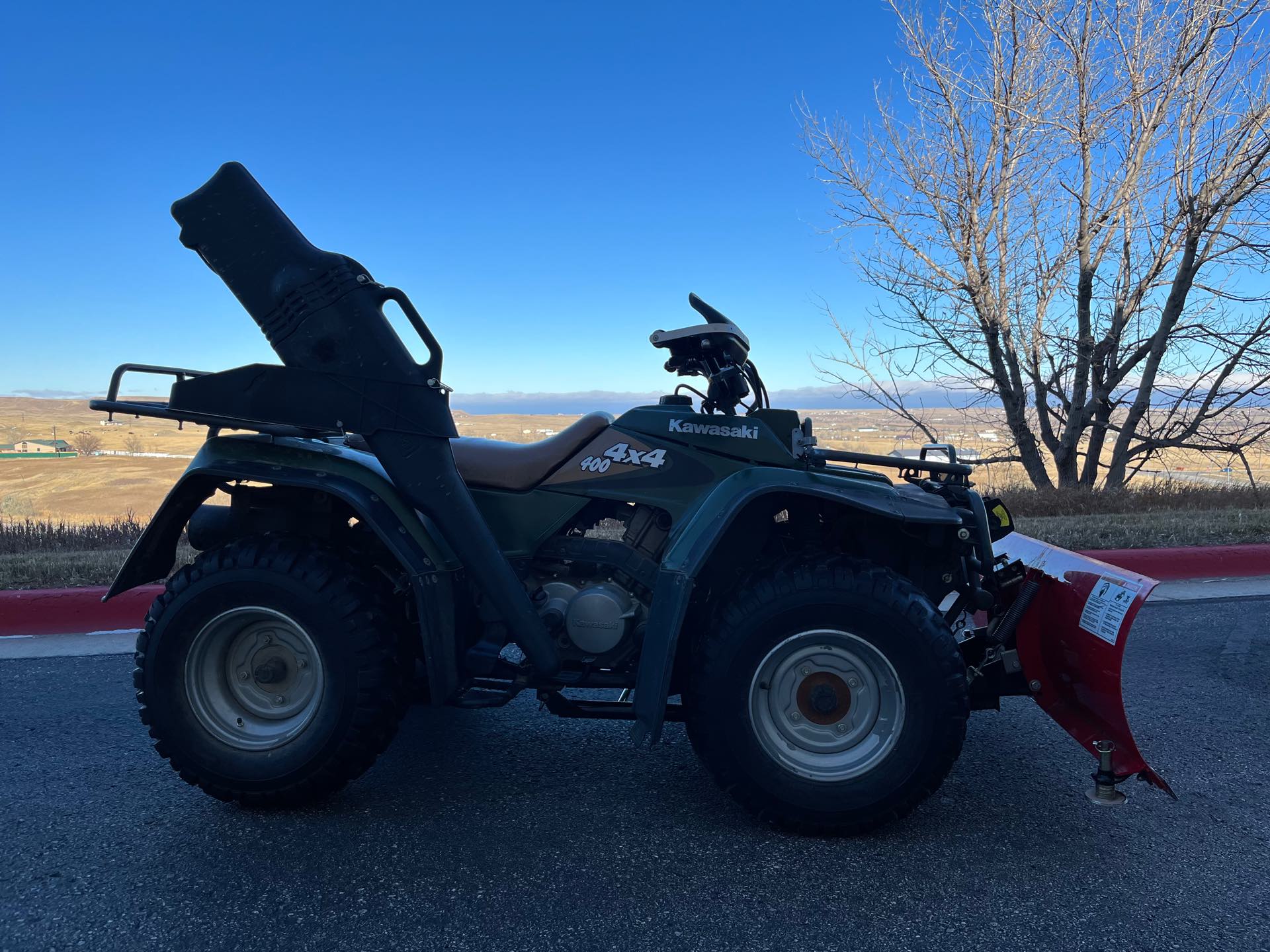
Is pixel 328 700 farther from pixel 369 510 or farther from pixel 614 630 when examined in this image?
pixel 614 630

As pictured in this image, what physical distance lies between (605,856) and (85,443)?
36.5m

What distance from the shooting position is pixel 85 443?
1294 inches

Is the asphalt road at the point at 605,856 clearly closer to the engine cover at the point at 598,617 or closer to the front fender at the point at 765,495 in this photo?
the engine cover at the point at 598,617

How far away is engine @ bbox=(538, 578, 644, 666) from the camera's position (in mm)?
3264

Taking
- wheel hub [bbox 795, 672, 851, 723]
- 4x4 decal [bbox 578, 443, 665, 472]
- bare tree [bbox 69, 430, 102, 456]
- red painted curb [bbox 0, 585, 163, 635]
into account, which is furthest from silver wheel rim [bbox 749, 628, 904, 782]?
bare tree [bbox 69, 430, 102, 456]

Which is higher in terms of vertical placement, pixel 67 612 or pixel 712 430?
pixel 712 430

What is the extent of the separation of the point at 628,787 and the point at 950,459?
197cm

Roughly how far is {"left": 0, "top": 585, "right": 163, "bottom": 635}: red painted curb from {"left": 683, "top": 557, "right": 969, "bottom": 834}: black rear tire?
4.78 metres

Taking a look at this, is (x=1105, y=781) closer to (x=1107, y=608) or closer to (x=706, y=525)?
(x=1107, y=608)

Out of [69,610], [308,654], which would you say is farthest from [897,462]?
[69,610]

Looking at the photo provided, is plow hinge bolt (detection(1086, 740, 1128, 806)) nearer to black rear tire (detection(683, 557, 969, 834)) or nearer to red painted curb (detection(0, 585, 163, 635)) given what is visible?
black rear tire (detection(683, 557, 969, 834))

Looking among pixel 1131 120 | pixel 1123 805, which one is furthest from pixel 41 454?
pixel 1123 805

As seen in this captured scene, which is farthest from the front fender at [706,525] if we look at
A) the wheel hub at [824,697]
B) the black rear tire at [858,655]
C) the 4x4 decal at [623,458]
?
the wheel hub at [824,697]

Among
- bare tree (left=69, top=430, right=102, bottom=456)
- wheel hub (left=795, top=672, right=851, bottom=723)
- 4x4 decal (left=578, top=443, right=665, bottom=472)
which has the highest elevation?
4x4 decal (left=578, top=443, right=665, bottom=472)
